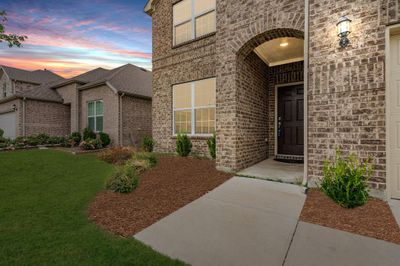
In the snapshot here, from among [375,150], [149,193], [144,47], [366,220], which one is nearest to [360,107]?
[375,150]

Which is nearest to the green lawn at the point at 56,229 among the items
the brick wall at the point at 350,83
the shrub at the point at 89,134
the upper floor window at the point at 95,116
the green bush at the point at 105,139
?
the brick wall at the point at 350,83

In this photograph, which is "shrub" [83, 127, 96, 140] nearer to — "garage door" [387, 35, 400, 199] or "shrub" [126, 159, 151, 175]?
"shrub" [126, 159, 151, 175]

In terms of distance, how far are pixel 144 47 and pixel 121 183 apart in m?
9.20

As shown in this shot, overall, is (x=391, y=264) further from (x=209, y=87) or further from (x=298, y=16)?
(x=209, y=87)

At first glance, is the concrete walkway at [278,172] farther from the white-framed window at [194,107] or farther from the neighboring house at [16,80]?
the neighboring house at [16,80]

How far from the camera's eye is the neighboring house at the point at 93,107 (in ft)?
38.0

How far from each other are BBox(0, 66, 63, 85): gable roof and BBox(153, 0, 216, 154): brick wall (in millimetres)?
18552

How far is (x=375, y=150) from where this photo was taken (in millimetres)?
3572

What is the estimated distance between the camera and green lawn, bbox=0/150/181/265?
2104 millimetres

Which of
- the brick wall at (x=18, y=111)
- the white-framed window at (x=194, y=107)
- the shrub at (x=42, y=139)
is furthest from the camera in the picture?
the brick wall at (x=18, y=111)

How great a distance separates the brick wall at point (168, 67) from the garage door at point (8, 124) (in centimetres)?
1210

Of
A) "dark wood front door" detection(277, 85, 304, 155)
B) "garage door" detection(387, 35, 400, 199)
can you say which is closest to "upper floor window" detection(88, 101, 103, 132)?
"dark wood front door" detection(277, 85, 304, 155)

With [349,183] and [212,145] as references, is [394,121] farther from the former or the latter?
[212,145]

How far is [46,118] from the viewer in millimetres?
13852
